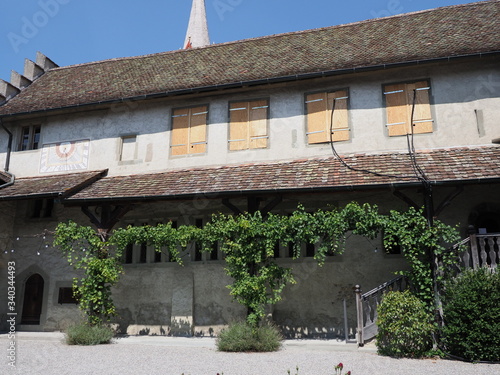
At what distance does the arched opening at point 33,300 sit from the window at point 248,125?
6992 mm

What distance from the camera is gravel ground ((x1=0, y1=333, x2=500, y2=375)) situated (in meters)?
7.74

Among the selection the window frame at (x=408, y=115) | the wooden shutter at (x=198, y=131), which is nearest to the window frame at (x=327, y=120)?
the window frame at (x=408, y=115)

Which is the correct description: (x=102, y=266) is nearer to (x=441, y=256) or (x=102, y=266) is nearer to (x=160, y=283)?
(x=160, y=283)

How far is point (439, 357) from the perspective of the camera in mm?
8898

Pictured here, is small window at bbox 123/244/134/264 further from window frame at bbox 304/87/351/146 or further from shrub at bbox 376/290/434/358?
shrub at bbox 376/290/434/358

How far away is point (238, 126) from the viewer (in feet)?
43.3

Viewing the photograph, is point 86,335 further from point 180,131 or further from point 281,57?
point 281,57

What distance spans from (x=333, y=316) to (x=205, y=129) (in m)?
6.10

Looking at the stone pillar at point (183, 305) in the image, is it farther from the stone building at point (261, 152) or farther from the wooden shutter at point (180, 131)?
the wooden shutter at point (180, 131)

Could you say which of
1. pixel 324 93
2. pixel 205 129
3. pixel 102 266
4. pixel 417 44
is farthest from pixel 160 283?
pixel 417 44

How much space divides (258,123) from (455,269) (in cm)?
622

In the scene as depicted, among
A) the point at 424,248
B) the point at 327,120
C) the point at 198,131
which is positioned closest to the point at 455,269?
the point at 424,248

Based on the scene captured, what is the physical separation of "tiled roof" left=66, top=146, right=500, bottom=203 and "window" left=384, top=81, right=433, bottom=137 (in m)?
0.75

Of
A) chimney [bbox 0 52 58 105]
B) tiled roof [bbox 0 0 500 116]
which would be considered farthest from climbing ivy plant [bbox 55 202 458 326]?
chimney [bbox 0 52 58 105]
